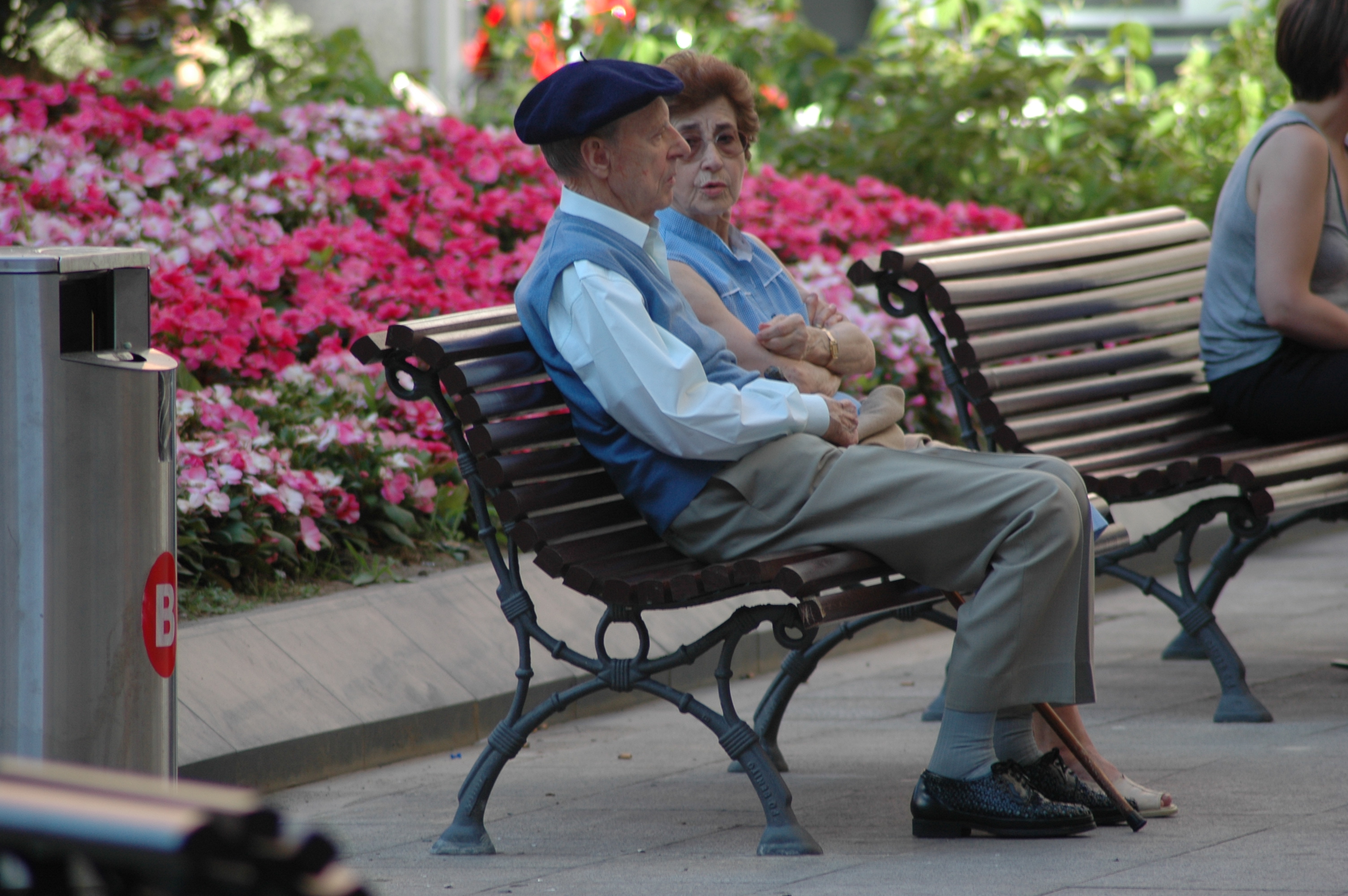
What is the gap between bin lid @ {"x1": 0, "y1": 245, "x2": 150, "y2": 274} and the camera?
9.45 ft

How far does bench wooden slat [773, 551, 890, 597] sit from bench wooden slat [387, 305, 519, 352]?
84 centimetres

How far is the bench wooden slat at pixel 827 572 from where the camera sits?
332cm

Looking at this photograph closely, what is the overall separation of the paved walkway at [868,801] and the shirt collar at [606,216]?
47.1 inches

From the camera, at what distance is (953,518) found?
3.46 metres

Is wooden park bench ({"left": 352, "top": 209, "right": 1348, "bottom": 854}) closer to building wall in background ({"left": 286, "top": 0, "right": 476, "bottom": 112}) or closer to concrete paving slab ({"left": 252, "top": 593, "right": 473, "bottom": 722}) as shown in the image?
concrete paving slab ({"left": 252, "top": 593, "right": 473, "bottom": 722})

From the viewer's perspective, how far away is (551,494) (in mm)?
3668

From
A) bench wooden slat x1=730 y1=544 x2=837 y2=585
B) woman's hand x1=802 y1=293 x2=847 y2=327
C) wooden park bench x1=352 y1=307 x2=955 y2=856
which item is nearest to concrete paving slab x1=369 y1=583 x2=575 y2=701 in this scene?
wooden park bench x1=352 y1=307 x2=955 y2=856

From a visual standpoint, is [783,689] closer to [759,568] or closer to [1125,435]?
[759,568]

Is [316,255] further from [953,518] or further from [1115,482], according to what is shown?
[953,518]

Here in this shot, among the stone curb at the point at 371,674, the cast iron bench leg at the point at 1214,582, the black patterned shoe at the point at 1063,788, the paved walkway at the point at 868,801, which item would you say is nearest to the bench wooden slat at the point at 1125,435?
the cast iron bench leg at the point at 1214,582

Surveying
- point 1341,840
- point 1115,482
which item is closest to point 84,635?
point 1341,840

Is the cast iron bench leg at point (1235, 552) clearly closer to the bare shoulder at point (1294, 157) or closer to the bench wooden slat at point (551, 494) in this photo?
the bare shoulder at point (1294, 157)

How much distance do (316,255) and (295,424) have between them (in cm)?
115

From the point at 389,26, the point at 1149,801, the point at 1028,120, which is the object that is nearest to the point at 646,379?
the point at 1149,801
